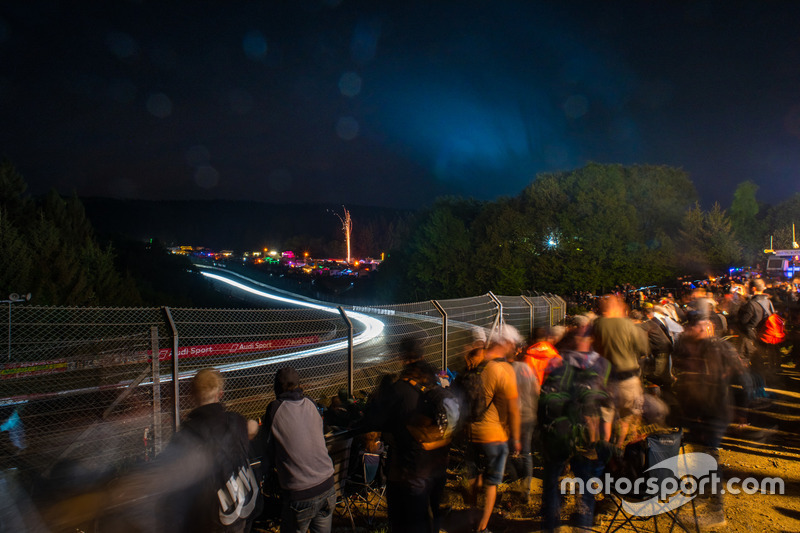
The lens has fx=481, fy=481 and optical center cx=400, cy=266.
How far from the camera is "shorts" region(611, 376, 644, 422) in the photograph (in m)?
4.96

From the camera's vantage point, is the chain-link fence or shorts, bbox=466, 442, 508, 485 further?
the chain-link fence

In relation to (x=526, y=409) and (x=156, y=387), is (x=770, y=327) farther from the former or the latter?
(x=156, y=387)

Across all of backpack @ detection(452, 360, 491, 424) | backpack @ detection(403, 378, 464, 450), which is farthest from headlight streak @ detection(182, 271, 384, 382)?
backpack @ detection(403, 378, 464, 450)

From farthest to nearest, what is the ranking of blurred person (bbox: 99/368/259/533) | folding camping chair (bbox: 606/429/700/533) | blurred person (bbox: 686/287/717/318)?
blurred person (bbox: 686/287/717/318)
folding camping chair (bbox: 606/429/700/533)
blurred person (bbox: 99/368/259/533)

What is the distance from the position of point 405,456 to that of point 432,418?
0.34 m

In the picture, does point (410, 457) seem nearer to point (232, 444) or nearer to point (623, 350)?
point (232, 444)

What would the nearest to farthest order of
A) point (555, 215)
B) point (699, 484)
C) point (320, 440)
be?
1. point (320, 440)
2. point (699, 484)
3. point (555, 215)

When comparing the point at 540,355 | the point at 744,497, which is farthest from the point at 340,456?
the point at 744,497

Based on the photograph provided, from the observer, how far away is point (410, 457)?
3.46m

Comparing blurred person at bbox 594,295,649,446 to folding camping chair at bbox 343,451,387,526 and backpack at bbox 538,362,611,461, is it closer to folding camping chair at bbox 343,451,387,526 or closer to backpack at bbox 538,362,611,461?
backpack at bbox 538,362,611,461

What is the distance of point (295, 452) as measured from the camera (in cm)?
327

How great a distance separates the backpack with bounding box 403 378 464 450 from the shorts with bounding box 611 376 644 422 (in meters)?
2.35

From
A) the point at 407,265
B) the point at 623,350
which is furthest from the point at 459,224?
the point at 623,350

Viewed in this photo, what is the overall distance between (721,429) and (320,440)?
12.4 ft
